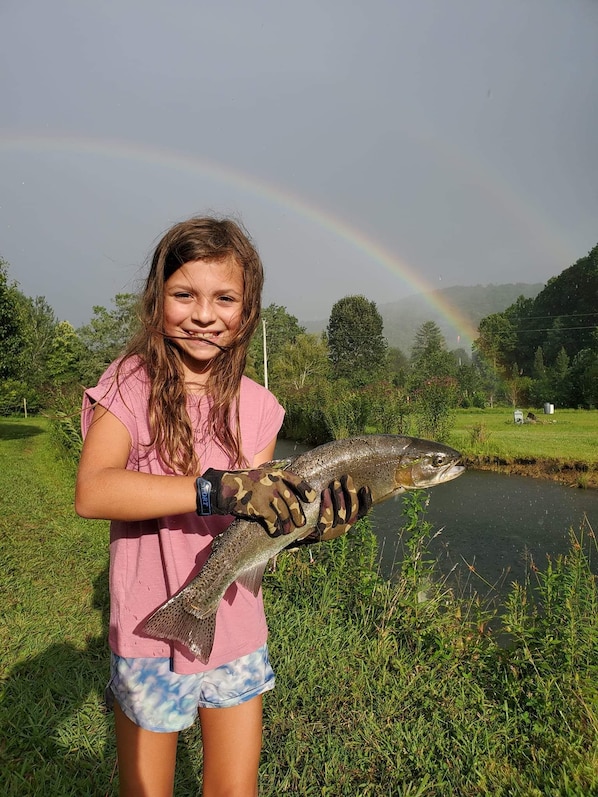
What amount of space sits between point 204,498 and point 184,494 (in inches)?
2.6

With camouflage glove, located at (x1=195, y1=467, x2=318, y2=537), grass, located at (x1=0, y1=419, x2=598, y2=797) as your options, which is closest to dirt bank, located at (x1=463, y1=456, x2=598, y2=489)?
grass, located at (x1=0, y1=419, x2=598, y2=797)

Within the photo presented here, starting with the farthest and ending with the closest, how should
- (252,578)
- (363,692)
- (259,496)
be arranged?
(363,692)
(252,578)
(259,496)

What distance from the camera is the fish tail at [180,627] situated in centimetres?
Answer: 185

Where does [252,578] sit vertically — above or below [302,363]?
below

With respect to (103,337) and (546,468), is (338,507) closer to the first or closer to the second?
(546,468)

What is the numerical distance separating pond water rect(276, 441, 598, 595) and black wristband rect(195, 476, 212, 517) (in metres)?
6.43

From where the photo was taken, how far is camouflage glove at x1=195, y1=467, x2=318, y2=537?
69.9 inches

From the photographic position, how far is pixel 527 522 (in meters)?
13.1

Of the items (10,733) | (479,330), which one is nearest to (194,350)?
(10,733)

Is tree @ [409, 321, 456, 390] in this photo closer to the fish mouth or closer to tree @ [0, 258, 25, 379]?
tree @ [0, 258, 25, 379]

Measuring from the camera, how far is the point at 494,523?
1305 centimetres

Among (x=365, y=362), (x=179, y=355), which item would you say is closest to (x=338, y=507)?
(x=179, y=355)

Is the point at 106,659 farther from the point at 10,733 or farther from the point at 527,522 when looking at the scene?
the point at 527,522

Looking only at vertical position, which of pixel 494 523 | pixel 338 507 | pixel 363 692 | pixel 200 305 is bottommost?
pixel 494 523
